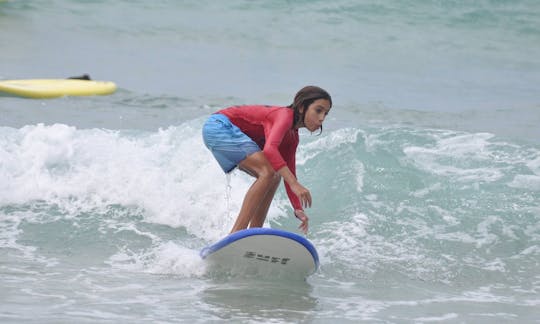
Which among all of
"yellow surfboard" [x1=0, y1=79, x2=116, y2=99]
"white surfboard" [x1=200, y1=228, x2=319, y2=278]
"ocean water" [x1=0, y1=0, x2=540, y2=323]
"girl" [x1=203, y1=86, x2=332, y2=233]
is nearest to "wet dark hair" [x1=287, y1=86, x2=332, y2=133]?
"girl" [x1=203, y1=86, x2=332, y2=233]

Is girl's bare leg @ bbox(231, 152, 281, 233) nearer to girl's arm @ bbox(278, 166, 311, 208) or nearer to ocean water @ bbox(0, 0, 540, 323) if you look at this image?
girl's arm @ bbox(278, 166, 311, 208)

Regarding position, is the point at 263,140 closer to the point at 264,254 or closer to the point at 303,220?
the point at 303,220

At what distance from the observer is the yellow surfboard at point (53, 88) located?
1363 centimetres

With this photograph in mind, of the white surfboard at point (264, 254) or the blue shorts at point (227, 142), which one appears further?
the blue shorts at point (227, 142)

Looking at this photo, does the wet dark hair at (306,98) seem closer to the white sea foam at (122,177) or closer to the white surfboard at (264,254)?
the white surfboard at (264,254)

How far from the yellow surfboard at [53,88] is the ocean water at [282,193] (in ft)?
1.04

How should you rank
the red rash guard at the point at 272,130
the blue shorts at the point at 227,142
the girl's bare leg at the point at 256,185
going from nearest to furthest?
the red rash guard at the point at 272,130 → the girl's bare leg at the point at 256,185 → the blue shorts at the point at 227,142

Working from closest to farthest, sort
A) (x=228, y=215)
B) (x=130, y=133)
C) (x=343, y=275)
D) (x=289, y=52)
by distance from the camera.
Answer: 1. (x=343, y=275)
2. (x=228, y=215)
3. (x=130, y=133)
4. (x=289, y=52)

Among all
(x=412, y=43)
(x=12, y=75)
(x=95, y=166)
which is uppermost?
(x=412, y=43)

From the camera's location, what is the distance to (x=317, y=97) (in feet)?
18.3

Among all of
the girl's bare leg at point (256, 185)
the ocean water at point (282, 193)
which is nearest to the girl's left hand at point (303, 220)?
the girl's bare leg at point (256, 185)

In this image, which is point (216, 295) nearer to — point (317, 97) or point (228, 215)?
point (317, 97)

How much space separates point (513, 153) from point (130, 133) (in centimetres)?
420

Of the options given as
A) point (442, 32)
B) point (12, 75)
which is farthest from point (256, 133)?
point (442, 32)
